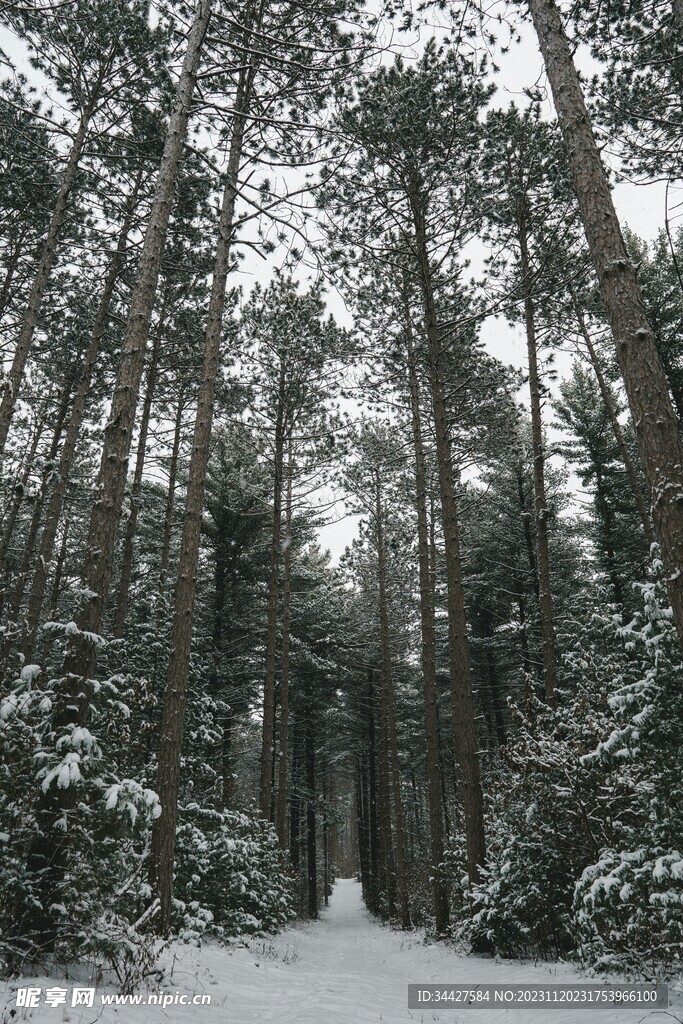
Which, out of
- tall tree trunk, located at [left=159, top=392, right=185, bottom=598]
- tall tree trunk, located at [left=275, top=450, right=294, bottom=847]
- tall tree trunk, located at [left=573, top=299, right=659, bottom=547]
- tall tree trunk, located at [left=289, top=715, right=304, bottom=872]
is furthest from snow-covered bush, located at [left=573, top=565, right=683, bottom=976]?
tall tree trunk, located at [left=289, top=715, right=304, bottom=872]

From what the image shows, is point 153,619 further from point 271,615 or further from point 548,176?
point 548,176

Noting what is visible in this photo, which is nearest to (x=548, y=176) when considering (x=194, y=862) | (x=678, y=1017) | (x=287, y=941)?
(x=678, y=1017)

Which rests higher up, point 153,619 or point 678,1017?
point 153,619

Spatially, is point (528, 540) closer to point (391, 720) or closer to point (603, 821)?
point (391, 720)

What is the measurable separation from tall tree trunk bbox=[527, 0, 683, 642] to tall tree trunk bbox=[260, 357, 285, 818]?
8.78 meters

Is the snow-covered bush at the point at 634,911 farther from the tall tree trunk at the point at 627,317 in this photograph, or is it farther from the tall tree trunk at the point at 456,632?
the tall tree trunk at the point at 456,632

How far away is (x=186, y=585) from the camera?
7.50 m

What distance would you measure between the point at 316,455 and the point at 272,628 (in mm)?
4895

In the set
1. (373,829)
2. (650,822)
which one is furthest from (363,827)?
(650,822)

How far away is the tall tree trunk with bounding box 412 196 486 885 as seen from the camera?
9.06 m

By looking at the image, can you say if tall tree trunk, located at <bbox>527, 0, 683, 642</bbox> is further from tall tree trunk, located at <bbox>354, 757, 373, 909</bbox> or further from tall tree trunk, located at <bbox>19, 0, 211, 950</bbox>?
tall tree trunk, located at <bbox>354, 757, 373, 909</bbox>

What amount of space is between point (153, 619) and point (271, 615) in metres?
4.03

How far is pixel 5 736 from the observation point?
4.67 m

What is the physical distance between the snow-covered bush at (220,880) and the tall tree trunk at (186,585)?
209 cm
